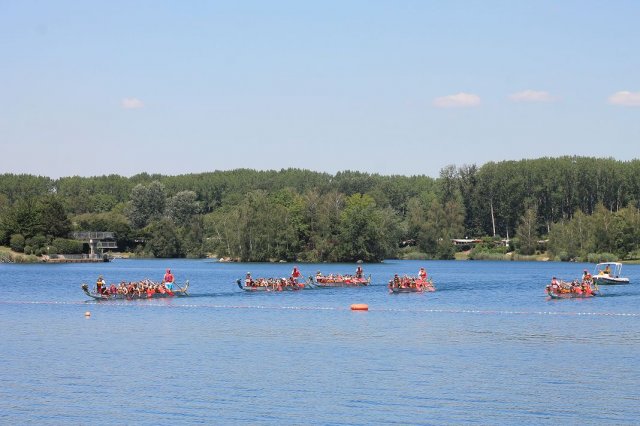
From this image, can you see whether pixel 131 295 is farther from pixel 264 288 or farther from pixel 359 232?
pixel 359 232

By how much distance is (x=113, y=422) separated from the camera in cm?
3209

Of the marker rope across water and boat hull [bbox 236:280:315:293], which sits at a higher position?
boat hull [bbox 236:280:315:293]

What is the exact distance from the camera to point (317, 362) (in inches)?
1714

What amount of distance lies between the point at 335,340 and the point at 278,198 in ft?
377

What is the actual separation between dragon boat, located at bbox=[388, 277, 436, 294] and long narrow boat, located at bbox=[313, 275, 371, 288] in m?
9.36

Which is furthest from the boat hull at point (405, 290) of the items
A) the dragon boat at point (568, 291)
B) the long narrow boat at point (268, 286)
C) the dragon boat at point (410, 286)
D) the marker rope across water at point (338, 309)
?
the marker rope across water at point (338, 309)

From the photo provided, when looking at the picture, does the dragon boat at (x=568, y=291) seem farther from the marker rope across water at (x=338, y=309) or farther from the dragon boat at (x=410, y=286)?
the dragon boat at (x=410, y=286)

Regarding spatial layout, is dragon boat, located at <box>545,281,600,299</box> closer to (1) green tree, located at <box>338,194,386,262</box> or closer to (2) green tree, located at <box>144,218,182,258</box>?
(1) green tree, located at <box>338,194,386,262</box>

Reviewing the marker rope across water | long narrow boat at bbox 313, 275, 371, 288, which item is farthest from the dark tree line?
the marker rope across water

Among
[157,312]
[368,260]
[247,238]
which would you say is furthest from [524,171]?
[157,312]

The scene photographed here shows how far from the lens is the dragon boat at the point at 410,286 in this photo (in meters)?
85.6

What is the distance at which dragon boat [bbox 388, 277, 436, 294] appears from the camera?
85625 millimetres

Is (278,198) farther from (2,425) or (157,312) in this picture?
(2,425)

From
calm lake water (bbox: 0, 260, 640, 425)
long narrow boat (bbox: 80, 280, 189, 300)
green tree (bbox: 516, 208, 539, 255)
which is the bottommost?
calm lake water (bbox: 0, 260, 640, 425)
